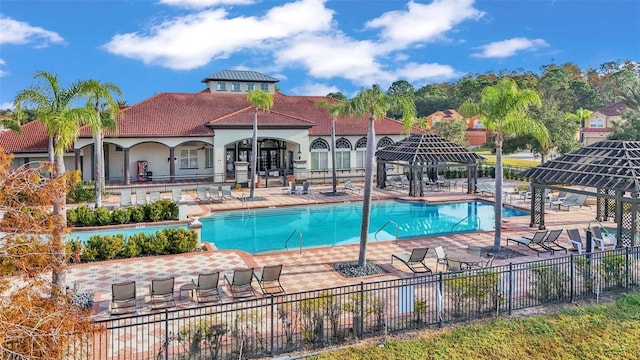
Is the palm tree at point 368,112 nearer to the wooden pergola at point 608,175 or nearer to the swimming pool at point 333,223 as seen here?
the swimming pool at point 333,223

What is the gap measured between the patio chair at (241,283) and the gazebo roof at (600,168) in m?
12.3

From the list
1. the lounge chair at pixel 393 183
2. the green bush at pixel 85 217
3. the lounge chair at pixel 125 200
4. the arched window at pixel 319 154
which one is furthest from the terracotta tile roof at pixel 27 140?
the lounge chair at pixel 393 183

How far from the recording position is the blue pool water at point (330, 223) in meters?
20.4

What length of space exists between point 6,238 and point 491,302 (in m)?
9.45

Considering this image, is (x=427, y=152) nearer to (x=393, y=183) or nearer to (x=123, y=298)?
(x=393, y=183)

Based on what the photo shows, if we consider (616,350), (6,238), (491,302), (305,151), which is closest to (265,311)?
(491,302)

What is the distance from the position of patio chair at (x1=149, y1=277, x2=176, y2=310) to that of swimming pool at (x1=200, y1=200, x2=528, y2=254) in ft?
22.9

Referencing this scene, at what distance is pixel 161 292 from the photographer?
1132 cm

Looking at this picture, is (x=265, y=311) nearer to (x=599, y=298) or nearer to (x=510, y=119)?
(x=599, y=298)

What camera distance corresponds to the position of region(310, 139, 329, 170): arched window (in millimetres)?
37125

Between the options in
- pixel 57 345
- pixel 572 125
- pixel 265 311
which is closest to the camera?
pixel 57 345

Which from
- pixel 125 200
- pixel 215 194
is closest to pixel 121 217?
pixel 125 200

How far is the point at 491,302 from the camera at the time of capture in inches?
436

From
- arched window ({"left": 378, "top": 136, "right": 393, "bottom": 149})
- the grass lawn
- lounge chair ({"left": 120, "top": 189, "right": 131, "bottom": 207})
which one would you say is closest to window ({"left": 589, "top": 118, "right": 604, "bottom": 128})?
arched window ({"left": 378, "top": 136, "right": 393, "bottom": 149})
